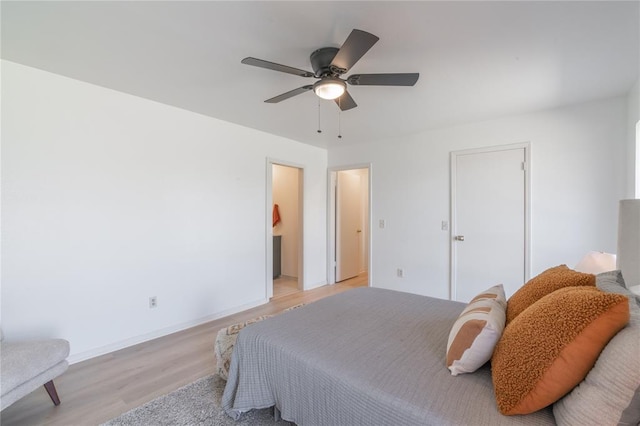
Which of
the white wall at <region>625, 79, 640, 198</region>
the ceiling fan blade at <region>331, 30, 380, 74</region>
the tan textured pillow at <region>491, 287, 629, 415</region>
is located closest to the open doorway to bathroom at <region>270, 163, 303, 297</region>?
the ceiling fan blade at <region>331, 30, 380, 74</region>

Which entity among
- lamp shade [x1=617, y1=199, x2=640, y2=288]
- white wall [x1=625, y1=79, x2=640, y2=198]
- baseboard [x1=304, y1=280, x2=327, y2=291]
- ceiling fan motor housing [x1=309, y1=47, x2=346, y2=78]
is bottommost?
baseboard [x1=304, y1=280, x2=327, y2=291]

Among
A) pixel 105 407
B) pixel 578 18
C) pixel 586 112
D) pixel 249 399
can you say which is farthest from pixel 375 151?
pixel 105 407

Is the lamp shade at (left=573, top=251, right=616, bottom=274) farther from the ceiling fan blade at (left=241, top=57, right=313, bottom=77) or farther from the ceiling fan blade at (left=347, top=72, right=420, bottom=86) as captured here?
the ceiling fan blade at (left=241, top=57, right=313, bottom=77)

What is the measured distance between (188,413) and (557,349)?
6.53 feet

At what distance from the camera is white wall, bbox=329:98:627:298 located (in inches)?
109

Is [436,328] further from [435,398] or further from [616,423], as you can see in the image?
[616,423]

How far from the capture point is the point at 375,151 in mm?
4289

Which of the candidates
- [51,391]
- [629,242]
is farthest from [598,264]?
[51,391]

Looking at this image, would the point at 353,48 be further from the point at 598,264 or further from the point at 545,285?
the point at 598,264

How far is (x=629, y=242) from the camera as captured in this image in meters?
1.48

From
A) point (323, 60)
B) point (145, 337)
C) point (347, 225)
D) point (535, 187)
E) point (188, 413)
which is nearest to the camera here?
point (188, 413)

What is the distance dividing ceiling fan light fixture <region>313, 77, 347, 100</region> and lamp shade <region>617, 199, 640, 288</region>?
176 centimetres

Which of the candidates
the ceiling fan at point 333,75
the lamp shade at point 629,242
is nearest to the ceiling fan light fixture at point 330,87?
the ceiling fan at point 333,75

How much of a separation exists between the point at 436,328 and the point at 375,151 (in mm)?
3116
